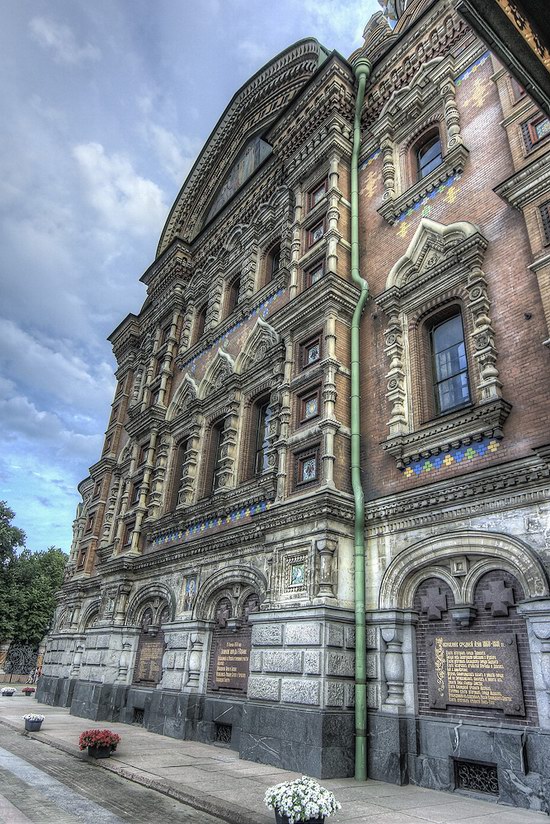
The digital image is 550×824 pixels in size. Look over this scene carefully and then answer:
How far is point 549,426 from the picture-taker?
8.13 m

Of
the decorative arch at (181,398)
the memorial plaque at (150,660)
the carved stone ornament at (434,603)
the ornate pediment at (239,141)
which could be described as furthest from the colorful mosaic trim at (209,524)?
the ornate pediment at (239,141)

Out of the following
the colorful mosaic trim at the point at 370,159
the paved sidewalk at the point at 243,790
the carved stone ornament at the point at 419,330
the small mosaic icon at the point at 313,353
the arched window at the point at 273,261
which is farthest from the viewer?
the arched window at the point at 273,261

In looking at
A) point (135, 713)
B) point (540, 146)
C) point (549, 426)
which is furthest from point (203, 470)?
point (540, 146)

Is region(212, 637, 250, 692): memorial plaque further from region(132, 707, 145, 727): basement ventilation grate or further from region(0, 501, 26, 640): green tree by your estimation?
region(0, 501, 26, 640): green tree

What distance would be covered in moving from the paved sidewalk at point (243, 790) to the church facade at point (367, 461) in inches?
16.1

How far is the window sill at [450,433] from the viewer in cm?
869

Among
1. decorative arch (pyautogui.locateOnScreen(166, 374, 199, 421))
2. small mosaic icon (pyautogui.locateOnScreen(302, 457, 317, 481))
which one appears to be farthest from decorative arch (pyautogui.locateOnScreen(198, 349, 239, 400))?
small mosaic icon (pyautogui.locateOnScreen(302, 457, 317, 481))

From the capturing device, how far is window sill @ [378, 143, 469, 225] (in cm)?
1161

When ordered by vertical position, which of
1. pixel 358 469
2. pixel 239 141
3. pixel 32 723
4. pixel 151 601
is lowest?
pixel 32 723

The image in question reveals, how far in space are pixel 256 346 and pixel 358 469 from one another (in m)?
5.94

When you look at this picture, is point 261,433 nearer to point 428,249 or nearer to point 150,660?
point 428,249

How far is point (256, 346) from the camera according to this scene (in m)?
15.5

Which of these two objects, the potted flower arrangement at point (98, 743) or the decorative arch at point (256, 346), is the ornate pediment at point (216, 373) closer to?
the decorative arch at point (256, 346)

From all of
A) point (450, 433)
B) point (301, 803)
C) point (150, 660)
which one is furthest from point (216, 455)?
point (301, 803)
